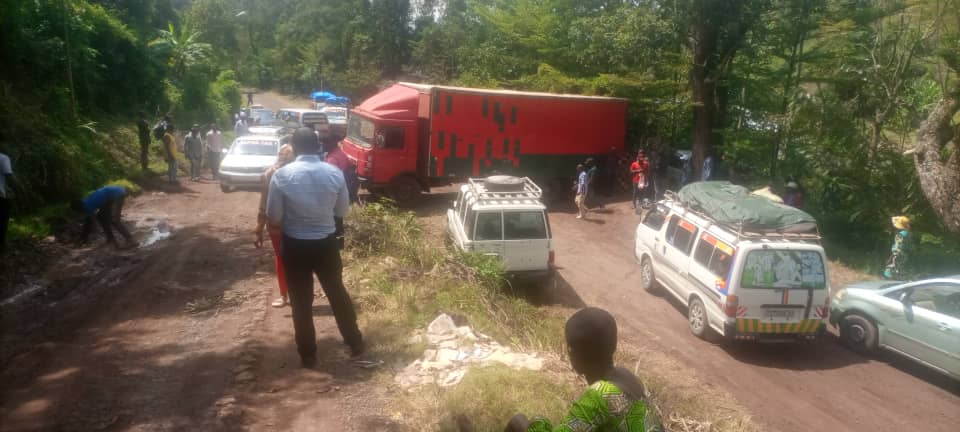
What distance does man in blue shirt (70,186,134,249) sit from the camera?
9.36m

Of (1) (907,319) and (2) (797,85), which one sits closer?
(1) (907,319)

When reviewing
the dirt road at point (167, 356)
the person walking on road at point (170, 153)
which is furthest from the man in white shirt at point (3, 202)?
the person walking on road at point (170, 153)

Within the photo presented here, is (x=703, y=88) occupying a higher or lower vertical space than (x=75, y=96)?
higher

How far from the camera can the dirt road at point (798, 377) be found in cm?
718

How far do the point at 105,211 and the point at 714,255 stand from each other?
9234 mm

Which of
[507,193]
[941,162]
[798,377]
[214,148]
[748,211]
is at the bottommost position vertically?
[798,377]

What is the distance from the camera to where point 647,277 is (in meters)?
11.5

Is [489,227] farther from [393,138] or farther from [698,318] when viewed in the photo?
[393,138]

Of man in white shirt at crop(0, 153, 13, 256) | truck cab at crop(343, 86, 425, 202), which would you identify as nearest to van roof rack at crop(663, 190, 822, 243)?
truck cab at crop(343, 86, 425, 202)

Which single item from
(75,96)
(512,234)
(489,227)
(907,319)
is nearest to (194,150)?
(75,96)

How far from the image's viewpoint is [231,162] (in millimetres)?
16000

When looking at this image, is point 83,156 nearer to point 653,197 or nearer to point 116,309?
point 116,309

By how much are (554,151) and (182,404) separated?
14870mm

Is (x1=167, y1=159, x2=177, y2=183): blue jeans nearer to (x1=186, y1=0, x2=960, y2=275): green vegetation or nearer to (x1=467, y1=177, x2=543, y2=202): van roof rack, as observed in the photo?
(x1=467, y1=177, x2=543, y2=202): van roof rack
